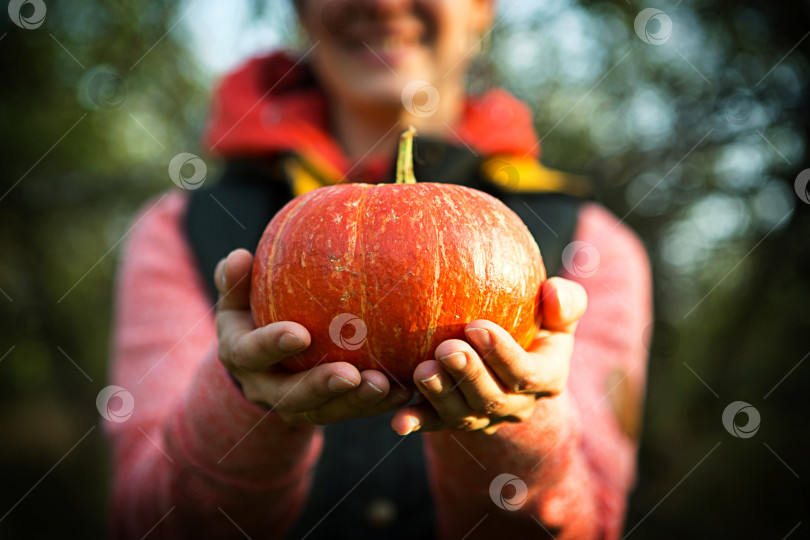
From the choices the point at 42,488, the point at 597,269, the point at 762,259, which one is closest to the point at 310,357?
the point at 597,269

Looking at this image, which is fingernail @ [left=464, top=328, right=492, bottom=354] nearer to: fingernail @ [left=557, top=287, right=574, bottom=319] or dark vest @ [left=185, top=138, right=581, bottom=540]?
fingernail @ [left=557, top=287, right=574, bottom=319]

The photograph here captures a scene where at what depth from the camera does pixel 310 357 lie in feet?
4.72

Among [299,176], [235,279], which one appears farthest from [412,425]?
[299,176]

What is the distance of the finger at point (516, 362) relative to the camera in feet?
4.22

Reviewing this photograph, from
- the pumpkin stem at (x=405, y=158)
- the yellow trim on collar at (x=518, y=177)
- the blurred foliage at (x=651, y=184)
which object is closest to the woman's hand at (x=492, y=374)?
the pumpkin stem at (x=405, y=158)

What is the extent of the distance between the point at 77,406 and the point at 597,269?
5.21m

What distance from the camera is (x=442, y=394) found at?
4.38ft

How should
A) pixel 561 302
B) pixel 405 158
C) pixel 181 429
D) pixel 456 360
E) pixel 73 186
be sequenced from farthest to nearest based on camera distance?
pixel 73 186 < pixel 181 429 < pixel 405 158 < pixel 561 302 < pixel 456 360

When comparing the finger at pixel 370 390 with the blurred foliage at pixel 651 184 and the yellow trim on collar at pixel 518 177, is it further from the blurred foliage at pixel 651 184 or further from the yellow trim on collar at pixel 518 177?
the blurred foliage at pixel 651 184

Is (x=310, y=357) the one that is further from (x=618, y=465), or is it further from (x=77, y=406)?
(x=77, y=406)

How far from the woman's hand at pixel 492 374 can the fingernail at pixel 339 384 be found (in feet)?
0.47

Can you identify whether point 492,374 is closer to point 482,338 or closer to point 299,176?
point 482,338

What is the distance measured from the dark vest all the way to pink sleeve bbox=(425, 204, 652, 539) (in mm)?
135

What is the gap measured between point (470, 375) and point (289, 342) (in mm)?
400
